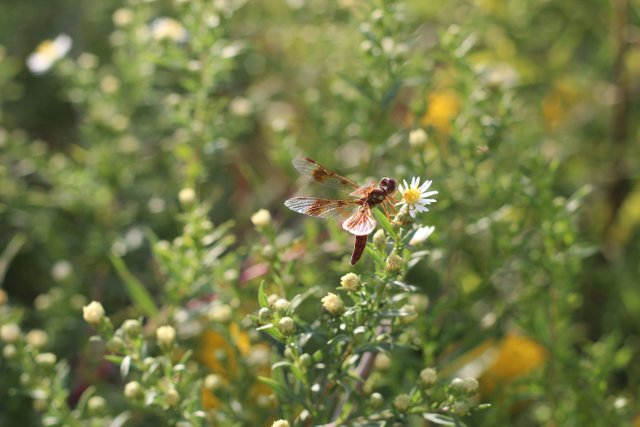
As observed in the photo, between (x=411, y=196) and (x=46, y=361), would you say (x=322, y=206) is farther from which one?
(x=46, y=361)

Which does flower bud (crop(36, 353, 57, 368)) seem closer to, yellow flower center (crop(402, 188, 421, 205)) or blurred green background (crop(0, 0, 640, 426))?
blurred green background (crop(0, 0, 640, 426))

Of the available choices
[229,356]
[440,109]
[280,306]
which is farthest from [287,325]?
[440,109]

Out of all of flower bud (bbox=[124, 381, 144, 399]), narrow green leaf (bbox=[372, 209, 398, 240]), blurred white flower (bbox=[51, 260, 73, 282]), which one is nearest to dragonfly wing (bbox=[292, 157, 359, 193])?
narrow green leaf (bbox=[372, 209, 398, 240])

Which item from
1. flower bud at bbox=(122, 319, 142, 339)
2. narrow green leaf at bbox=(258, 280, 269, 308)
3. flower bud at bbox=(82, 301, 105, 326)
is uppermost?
A: narrow green leaf at bbox=(258, 280, 269, 308)

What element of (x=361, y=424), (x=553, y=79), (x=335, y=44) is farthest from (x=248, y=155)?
(x=361, y=424)

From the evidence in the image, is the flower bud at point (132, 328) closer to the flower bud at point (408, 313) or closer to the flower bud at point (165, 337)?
the flower bud at point (165, 337)

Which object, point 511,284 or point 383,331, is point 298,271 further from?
point 511,284

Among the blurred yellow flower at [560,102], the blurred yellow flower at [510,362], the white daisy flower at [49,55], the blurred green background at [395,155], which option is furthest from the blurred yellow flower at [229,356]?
the blurred yellow flower at [560,102]
